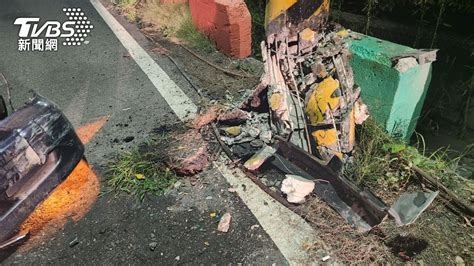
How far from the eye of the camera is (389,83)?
3625mm

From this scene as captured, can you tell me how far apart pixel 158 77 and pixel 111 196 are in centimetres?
245

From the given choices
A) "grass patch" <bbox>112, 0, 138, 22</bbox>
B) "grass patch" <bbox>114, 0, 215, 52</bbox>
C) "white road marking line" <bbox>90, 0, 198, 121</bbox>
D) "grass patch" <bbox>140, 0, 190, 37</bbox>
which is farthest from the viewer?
"grass patch" <bbox>112, 0, 138, 22</bbox>

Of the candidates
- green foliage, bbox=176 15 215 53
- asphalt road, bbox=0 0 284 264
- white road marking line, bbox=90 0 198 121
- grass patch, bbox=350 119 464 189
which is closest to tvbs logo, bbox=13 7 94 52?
asphalt road, bbox=0 0 284 264

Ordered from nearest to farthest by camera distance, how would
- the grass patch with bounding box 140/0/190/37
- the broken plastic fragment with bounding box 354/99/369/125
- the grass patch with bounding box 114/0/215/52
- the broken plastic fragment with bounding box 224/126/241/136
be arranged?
the broken plastic fragment with bounding box 354/99/369/125 < the broken plastic fragment with bounding box 224/126/241/136 < the grass patch with bounding box 114/0/215/52 < the grass patch with bounding box 140/0/190/37

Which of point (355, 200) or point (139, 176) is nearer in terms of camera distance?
point (355, 200)

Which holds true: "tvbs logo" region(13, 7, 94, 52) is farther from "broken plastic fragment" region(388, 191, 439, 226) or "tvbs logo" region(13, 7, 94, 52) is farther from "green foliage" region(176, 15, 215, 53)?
"broken plastic fragment" region(388, 191, 439, 226)

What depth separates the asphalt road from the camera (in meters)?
2.86

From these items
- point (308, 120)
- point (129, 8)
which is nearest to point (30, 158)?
point (308, 120)

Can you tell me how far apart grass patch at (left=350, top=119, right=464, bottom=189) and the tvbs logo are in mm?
5557

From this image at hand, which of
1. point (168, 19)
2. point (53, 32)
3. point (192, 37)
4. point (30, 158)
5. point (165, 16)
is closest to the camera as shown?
point (30, 158)

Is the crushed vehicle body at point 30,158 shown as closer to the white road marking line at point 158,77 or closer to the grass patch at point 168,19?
the white road marking line at point 158,77

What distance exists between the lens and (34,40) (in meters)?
7.30

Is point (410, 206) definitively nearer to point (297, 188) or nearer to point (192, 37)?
point (297, 188)

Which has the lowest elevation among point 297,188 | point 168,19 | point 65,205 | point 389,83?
point 65,205
